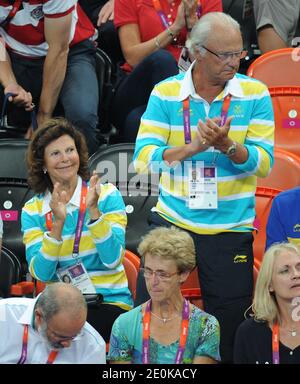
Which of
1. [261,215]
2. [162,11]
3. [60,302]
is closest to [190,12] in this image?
[162,11]

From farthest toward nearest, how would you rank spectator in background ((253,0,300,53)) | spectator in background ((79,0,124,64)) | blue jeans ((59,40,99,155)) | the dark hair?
spectator in background ((79,0,124,64)), spectator in background ((253,0,300,53)), blue jeans ((59,40,99,155)), the dark hair

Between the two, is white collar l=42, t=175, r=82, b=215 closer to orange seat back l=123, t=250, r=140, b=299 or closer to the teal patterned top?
orange seat back l=123, t=250, r=140, b=299

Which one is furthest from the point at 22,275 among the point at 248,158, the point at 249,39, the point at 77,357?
the point at 249,39

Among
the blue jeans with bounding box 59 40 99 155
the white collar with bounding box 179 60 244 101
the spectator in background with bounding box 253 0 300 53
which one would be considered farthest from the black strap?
the spectator in background with bounding box 253 0 300 53

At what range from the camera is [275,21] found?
7348mm

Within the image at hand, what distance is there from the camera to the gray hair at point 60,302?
4.76 meters

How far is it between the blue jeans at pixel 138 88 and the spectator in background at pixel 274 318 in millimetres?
1857

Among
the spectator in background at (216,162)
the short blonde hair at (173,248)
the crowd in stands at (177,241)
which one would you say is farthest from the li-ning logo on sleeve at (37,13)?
the short blonde hair at (173,248)

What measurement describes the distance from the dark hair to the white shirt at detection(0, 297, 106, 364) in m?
0.85

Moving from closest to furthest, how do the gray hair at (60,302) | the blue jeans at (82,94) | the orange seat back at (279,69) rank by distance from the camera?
the gray hair at (60,302) → the blue jeans at (82,94) → the orange seat back at (279,69)

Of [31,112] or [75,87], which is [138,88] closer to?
[75,87]

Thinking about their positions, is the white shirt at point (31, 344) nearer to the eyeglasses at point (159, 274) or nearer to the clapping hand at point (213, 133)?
the eyeglasses at point (159, 274)

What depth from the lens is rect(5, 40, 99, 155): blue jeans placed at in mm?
6625
